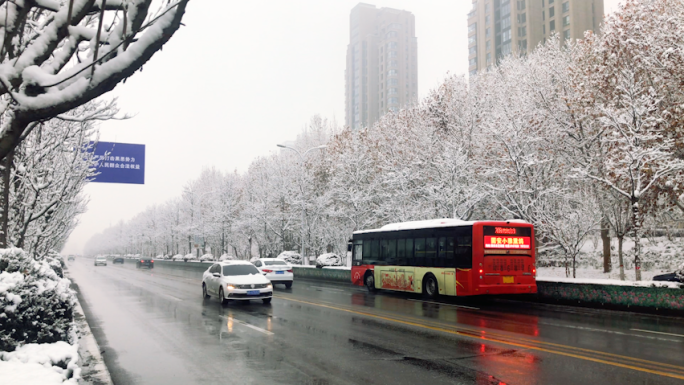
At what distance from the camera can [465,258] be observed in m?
19.2

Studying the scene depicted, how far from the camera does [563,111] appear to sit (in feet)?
98.0

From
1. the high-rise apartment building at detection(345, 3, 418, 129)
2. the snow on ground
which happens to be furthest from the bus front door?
the high-rise apartment building at detection(345, 3, 418, 129)

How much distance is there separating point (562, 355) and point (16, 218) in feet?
57.2

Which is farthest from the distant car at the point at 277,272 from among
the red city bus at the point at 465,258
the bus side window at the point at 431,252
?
the bus side window at the point at 431,252

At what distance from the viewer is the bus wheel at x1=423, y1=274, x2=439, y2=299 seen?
2087cm

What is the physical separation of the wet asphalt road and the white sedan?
0.58 m

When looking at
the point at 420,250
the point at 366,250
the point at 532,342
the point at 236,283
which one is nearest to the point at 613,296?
the point at 420,250

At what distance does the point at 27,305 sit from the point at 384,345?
20.4 feet

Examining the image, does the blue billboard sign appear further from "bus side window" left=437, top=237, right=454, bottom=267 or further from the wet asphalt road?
"bus side window" left=437, top=237, right=454, bottom=267

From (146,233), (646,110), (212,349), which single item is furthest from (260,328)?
(146,233)

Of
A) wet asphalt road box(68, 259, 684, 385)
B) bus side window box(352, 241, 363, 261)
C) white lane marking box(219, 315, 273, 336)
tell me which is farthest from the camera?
bus side window box(352, 241, 363, 261)

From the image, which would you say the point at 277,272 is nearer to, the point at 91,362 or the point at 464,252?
the point at 464,252

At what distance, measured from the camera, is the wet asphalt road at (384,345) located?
25.4 ft

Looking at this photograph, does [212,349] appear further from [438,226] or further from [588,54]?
[588,54]
